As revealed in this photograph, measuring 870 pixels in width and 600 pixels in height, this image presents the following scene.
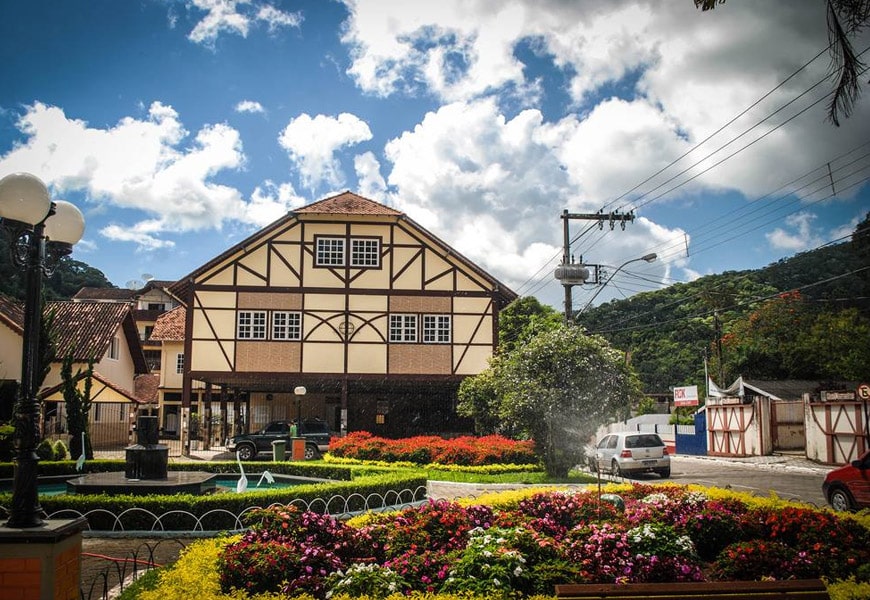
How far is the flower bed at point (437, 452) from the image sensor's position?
22.0 metres

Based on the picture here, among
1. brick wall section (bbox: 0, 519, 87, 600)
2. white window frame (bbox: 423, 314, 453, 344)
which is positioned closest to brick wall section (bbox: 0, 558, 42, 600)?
brick wall section (bbox: 0, 519, 87, 600)

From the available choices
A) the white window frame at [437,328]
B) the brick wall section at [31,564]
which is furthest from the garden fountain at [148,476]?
the white window frame at [437,328]

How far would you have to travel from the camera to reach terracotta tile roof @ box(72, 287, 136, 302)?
6172 cm

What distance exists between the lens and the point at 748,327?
1939 inches

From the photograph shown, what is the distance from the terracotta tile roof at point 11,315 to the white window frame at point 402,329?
53.1ft

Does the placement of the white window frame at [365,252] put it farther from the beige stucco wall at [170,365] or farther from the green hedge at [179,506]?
the beige stucco wall at [170,365]

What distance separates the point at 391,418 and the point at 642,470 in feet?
53.1

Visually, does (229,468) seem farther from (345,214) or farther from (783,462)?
(783,462)

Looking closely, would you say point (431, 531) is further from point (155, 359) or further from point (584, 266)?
Result: point (155, 359)

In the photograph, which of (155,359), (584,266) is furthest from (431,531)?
(155,359)

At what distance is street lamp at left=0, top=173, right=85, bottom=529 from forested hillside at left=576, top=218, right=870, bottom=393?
25787 mm

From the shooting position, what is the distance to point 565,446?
20.7 m

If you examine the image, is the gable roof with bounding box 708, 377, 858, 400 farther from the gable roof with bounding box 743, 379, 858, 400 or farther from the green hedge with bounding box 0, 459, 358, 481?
the green hedge with bounding box 0, 459, 358, 481

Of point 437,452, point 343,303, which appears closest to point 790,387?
point 343,303
